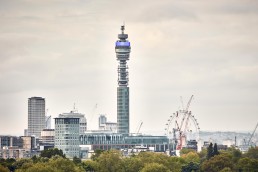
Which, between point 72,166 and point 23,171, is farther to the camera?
point 72,166

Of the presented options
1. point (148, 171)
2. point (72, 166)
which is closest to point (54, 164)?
point (72, 166)

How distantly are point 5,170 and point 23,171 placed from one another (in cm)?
843

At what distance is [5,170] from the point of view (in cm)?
18875

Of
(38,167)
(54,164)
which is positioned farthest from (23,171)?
(54,164)

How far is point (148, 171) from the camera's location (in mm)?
199875

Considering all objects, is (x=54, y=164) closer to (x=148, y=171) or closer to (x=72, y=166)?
(x=72, y=166)

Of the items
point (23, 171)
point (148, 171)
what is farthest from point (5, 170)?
point (148, 171)

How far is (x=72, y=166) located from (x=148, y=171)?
1292cm

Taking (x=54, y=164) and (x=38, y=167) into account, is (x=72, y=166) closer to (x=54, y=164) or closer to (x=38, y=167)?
(x=54, y=164)

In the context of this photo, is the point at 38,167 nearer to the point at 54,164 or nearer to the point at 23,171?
the point at 23,171

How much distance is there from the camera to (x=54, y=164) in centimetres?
19688

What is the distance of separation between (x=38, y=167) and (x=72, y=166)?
66.8ft

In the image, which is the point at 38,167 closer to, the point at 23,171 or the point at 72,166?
the point at 23,171

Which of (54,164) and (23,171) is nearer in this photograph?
(23,171)
